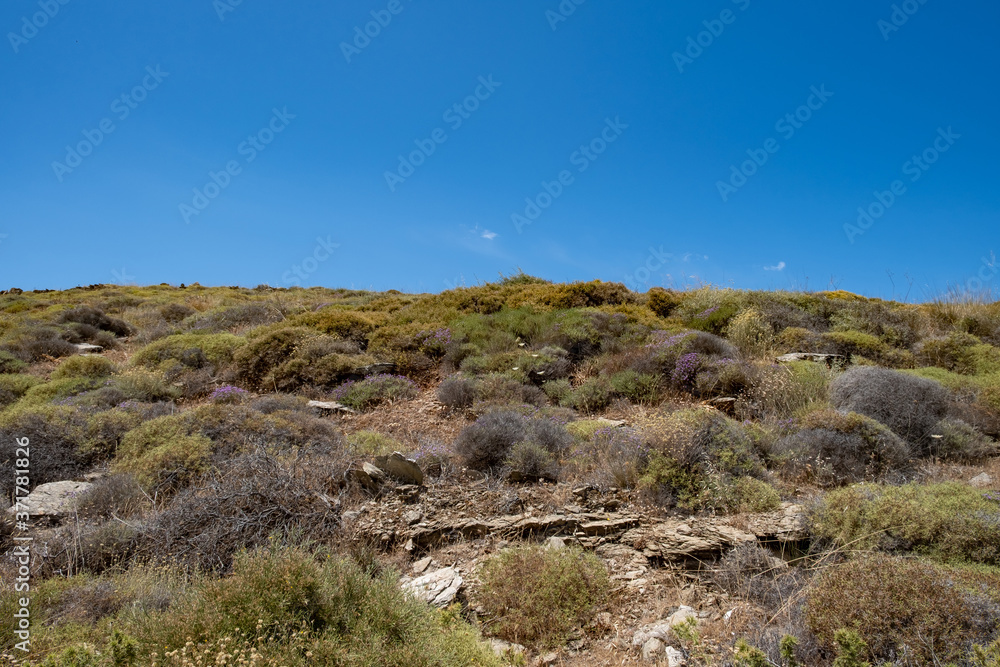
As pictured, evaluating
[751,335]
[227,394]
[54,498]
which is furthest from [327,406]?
[751,335]

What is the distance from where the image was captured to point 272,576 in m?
2.71

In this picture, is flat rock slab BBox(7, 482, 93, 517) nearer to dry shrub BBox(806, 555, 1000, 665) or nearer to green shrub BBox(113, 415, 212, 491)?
green shrub BBox(113, 415, 212, 491)

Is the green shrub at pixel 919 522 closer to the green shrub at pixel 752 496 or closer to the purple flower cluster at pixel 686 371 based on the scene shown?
the green shrub at pixel 752 496

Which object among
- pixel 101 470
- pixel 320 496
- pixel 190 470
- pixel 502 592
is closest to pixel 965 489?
pixel 502 592

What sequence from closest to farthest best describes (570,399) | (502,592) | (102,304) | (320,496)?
1. (502,592)
2. (320,496)
3. (570,399)
4. (102,304)

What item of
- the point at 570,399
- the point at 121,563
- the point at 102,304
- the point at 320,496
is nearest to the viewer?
the point at 121,563

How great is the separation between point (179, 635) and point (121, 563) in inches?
82.6

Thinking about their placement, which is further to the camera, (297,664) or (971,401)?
(971,401)

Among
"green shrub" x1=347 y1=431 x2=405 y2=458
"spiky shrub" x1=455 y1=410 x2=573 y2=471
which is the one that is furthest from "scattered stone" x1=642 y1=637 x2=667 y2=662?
"green shrub" x1=347 y1=431 x2=405 y2=458

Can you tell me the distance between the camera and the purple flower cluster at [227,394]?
873 cm

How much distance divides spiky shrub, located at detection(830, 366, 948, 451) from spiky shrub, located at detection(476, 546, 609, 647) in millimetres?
4782

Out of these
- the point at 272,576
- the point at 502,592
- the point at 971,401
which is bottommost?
the point at 502,592

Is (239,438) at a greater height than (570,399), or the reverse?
(570,399)

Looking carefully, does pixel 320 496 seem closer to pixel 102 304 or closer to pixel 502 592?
pixel 502 592
